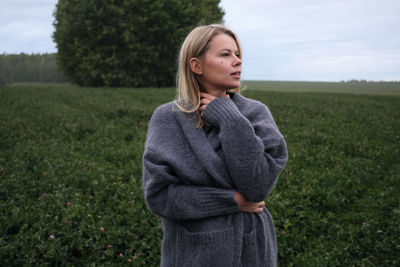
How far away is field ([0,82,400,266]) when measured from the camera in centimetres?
439

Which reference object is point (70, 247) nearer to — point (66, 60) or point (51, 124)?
point (51, 124)

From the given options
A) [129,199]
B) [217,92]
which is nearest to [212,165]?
[217,92]

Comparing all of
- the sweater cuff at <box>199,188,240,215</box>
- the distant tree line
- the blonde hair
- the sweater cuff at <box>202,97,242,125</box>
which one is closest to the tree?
the blonde hair

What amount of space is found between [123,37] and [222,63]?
27394mm

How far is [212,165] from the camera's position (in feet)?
6.59

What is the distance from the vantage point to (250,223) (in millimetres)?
2160

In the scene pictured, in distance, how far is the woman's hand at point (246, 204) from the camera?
2059 millimetres

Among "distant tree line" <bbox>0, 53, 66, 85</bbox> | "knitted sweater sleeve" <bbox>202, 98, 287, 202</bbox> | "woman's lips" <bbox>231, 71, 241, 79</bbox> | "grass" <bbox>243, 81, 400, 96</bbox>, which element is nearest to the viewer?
"knitted sweater sleeve" <bbox>202, 98, 287, 202</bbox>

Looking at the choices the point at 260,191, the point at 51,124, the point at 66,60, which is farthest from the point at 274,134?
the point at 66,60

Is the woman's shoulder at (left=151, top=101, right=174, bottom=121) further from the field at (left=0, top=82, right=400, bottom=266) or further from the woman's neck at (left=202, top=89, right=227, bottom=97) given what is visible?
the field at (left=0, top=82, right=400, bottom=266)

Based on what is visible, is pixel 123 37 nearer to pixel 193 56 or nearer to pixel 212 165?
pixel 193 56

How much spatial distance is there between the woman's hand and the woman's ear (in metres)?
0.90

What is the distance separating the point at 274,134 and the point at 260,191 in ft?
1.38

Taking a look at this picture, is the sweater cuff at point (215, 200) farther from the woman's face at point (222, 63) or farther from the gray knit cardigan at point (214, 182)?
the woman's face at point (222, 63)
